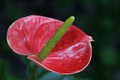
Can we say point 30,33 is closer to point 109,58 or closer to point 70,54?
point 70,54

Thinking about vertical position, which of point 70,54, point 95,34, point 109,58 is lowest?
point 109,58

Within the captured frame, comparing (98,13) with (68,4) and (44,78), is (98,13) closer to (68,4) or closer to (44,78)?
(68,4)

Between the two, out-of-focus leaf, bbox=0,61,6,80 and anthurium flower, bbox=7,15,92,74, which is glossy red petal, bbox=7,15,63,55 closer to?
anthurium flower, bbox=7,15,92,74

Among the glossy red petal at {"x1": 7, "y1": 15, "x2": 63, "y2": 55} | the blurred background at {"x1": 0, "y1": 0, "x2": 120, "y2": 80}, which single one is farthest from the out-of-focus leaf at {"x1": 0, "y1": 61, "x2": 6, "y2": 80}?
the blurred background at {"x1": 0, "y1": 0, "x2": 120, "y2": 80}

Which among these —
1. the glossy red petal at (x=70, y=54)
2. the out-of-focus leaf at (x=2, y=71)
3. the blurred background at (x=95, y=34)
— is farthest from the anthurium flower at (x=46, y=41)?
the blurred background at (x=95, y=34)

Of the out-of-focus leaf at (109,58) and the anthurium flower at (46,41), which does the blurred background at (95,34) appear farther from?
the anthurium flower at (46,41)

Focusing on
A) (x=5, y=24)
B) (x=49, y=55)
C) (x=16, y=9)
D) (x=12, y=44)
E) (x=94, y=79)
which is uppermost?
(x=12, y=44)

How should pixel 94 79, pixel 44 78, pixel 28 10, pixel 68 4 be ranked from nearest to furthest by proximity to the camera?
pixel 44 78 < pixel 94 79 < pixel 68 4 < pixel 28 10

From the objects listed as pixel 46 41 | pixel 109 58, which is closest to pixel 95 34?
pixel 109 58

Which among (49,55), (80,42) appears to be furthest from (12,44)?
(80,42)
